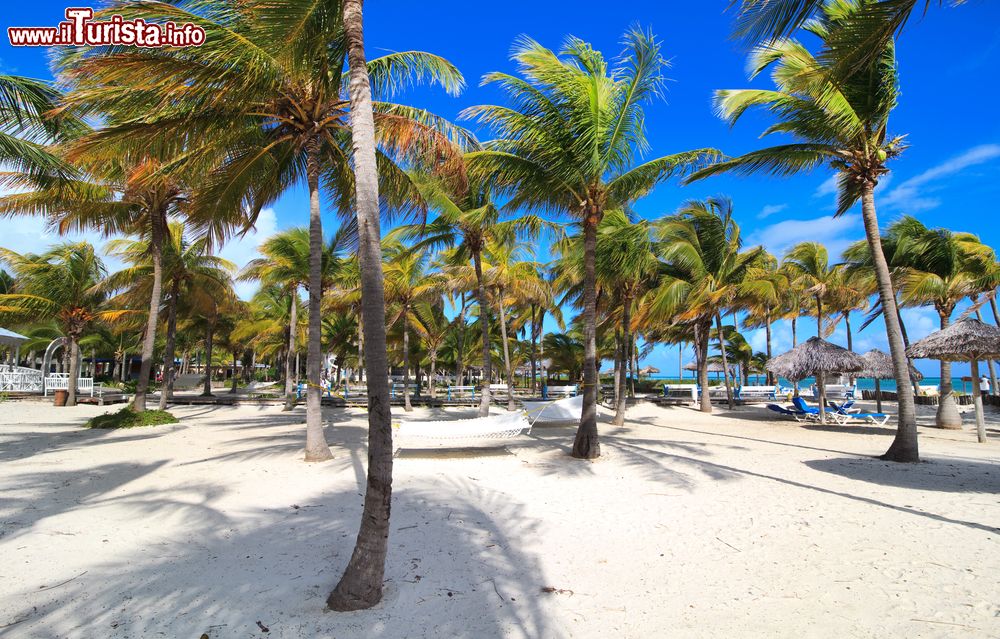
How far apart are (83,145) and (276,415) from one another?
12572 millimetres

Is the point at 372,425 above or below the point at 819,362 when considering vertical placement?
→ below

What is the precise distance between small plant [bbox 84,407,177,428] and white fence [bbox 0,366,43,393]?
43.0ft

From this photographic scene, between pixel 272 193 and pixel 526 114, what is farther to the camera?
pixel 272 193

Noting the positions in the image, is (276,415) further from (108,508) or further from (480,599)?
(480,599)

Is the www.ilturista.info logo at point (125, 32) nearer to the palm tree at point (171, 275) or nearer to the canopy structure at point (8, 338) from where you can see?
the palm tree at point (171, 275)

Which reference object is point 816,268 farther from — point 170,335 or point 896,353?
point 170,335

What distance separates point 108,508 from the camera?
5488 mm

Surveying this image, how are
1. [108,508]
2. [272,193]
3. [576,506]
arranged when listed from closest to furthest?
[108,508] < [576,506] < [272,193]

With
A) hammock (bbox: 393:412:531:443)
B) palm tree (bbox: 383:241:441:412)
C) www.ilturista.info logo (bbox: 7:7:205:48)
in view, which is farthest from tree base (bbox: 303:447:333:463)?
palm tree (bbox: 383:241:441:412)

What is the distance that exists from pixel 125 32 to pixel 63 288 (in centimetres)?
1726

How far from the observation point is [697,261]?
1585 cm

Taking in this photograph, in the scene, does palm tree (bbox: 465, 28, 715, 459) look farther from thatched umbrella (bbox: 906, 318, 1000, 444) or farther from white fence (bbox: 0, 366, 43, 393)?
white fence (bbox: 0, 366, 43, 393)

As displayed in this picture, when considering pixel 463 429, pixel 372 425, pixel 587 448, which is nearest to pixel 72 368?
pixel 463 429

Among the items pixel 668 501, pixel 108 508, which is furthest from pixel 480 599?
pixel 108 508
